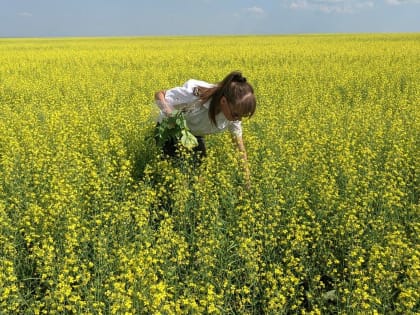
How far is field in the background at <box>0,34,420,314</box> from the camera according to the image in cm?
270

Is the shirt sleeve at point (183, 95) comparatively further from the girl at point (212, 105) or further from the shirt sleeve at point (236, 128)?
the shirt sleeve at point (236, 128)

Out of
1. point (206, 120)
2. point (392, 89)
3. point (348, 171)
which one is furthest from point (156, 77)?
point (348, 171)

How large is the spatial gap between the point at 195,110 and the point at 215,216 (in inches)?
59.4

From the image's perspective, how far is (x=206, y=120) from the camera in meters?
4.68

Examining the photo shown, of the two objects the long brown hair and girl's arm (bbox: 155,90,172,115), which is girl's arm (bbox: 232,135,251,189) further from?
girl's arm (bbox: 155,90,172,115)

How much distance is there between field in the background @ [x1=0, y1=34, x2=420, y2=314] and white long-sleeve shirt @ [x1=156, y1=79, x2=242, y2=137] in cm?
35

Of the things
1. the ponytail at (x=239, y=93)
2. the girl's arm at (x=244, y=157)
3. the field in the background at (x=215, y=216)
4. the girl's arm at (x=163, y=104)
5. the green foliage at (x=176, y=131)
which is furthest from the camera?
the girl's arm at (x=163, y=104)

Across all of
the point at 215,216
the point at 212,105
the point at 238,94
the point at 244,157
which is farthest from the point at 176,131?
the point at 215,216

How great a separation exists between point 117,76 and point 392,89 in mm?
7982

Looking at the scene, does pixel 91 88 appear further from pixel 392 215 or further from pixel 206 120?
pixel 392 215

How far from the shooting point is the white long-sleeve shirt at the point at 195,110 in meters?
4.51

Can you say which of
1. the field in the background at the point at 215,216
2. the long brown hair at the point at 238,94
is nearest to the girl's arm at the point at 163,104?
the field in the background at the point at 215,216

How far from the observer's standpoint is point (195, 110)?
4.65 meters

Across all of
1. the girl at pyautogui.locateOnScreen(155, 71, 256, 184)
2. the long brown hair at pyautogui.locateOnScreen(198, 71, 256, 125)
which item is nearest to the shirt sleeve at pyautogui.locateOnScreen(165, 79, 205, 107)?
the girl at pyautogui.locateOnScreen(155, 71, 256, 184)
